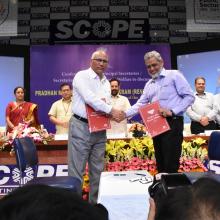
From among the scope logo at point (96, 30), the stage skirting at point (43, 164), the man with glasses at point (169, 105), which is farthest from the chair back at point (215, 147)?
the scope logo at point (96, 30)

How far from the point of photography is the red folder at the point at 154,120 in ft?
9.84

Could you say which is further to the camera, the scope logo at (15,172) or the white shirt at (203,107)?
the white shirt at (203,107)

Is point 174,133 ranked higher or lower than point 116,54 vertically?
lower

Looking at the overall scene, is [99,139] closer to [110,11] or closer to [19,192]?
[19,192]

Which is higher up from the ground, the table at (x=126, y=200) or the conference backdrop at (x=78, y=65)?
the conference backdrop at (x=78, y=65)

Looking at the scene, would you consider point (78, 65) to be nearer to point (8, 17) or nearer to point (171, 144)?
point (8, 17)

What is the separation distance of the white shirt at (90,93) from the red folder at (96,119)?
0.06 meters

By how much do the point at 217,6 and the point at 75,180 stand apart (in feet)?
17.8

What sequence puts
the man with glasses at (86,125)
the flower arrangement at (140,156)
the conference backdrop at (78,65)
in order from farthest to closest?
1. the conference backdrop at (78,65)
2. the flower arrangement at (140,156)
3. the man with glasses at (86,125)

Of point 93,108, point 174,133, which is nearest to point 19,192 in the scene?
point 174,133

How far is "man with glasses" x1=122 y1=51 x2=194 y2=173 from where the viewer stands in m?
3.02

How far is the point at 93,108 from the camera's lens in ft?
10.8

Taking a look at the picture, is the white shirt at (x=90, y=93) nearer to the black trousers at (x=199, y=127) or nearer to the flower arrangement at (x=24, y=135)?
the flower arrangement at (x=24, y=135)

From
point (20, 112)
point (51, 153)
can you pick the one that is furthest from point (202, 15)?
point (51, 153)
